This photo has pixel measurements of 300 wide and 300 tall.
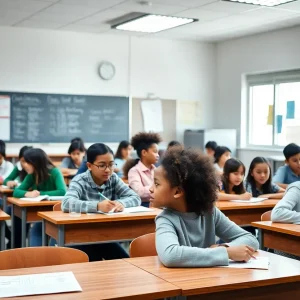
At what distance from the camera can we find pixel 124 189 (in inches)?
160

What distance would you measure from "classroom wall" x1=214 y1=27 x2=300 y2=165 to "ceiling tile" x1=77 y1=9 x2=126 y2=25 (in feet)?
8.10

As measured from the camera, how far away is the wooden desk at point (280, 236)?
3207 millimetres

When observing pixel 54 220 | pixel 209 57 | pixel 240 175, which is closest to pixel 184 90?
pixel 209 57

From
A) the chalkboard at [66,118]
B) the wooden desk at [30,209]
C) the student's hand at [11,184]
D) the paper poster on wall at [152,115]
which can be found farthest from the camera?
the paper poster on wall at [152,115]

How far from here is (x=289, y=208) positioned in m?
3.41

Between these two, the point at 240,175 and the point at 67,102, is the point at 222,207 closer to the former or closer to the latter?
the point at 240,175

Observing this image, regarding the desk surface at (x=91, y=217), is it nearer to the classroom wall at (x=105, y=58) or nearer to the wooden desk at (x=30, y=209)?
the wooden desk at (x=30, y=209)

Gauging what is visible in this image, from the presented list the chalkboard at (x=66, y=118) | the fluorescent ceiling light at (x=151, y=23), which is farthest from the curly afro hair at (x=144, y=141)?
the chalkboard at (x=66, y=118)

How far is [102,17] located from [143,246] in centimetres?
492

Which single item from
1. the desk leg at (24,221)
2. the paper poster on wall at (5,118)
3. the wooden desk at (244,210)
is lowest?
the desk leg at (24,221)

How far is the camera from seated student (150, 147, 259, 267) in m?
2.19

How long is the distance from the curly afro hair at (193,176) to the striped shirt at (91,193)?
5.17 feet

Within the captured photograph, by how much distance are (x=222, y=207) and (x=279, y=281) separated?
7.50ft

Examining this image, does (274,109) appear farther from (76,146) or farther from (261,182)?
(261,182)
